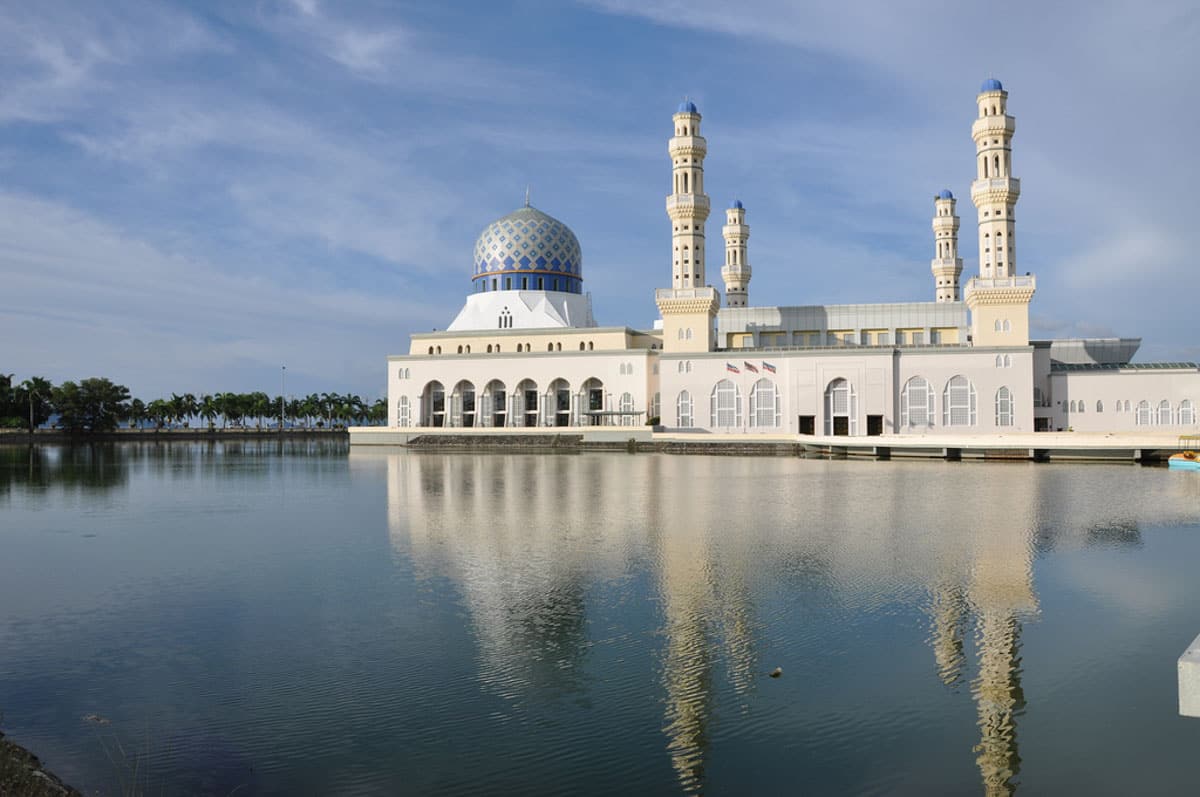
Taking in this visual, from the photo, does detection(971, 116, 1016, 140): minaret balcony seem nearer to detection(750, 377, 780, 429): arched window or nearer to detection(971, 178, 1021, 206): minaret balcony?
detection(971, 178, 1021, 206): minaret balcony

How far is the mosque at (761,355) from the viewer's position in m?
54.3

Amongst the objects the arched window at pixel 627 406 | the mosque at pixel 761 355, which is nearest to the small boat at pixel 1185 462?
the mosque at pixel 761 355

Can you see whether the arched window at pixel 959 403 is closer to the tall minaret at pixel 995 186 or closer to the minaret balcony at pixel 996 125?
the tall minaret at pixel 995 186

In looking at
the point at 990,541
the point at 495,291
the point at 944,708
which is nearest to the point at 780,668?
the point at 944,708

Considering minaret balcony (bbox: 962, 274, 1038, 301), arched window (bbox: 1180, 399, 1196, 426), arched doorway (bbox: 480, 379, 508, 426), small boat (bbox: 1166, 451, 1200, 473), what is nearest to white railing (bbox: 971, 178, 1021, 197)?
minaret balcony (bbox: 962, 274, 1038, 301)

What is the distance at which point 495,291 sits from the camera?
71062mm

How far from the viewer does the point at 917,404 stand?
55.5 m

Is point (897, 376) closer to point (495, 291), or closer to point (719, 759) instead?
point (495, 291)

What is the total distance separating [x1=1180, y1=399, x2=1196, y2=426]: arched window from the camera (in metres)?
53.4

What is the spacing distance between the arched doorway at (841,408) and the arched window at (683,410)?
8590 millimetres

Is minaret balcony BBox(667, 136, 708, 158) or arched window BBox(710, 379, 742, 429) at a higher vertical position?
minaret balcony BBox(667, 136, 708, 158)

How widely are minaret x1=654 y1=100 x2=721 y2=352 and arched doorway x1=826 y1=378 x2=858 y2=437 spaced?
332 inches

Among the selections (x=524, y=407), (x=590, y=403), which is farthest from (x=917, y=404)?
(x=524, y=407)

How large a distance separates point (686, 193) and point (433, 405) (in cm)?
2453
